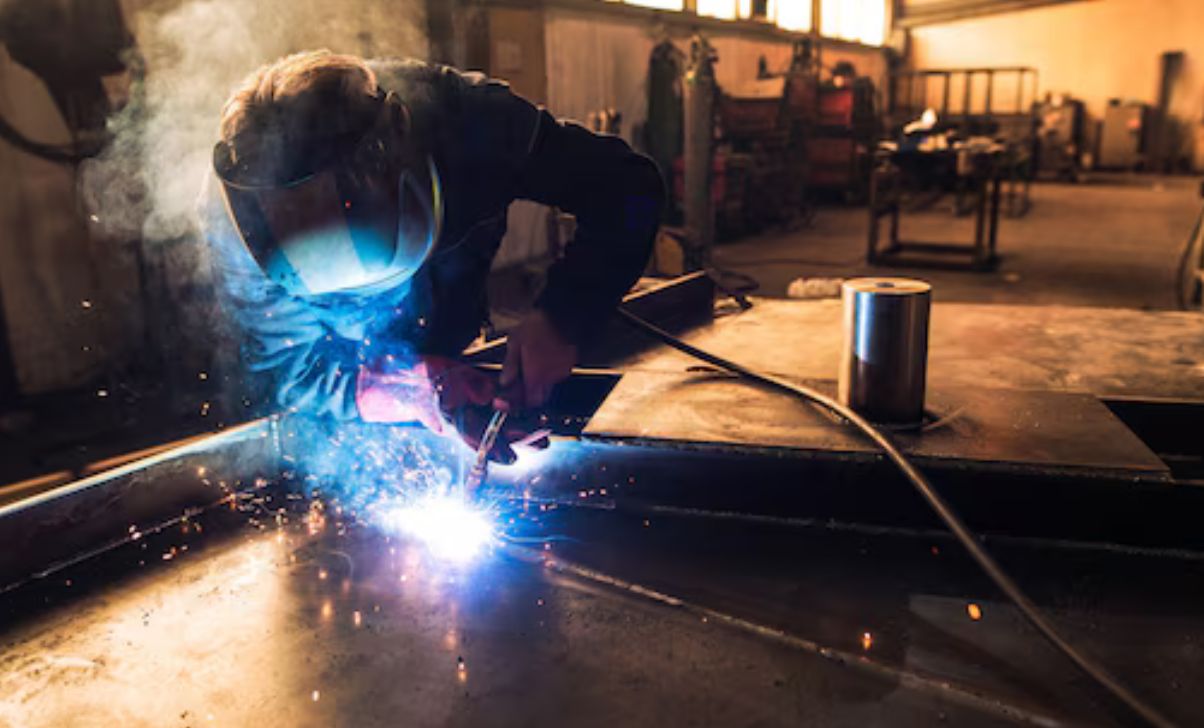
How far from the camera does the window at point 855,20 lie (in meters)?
13.8

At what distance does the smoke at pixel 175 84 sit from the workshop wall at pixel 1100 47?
1320cm

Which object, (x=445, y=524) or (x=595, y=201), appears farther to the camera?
(x=595, y=201)

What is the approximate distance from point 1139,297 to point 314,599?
588 cm

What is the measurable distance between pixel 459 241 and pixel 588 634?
963 mm

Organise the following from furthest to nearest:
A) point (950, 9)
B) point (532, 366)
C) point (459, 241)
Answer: point (950, 9) < point (459, 241) < point (532, 366)

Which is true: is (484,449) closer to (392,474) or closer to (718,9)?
(392,474)

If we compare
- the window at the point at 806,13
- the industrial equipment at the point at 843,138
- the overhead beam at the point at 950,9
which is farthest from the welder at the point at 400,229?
the overhead beam at the point at 950,9

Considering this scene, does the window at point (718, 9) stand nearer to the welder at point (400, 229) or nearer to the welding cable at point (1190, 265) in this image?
the welding cable at point (1190, 265)

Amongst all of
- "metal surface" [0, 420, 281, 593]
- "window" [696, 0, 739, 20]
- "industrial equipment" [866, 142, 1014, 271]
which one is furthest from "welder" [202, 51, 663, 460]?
"window" [696, 0, 739, 20]

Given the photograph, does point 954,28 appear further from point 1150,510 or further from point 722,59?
point 1150,510

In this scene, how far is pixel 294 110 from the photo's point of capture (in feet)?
4.26

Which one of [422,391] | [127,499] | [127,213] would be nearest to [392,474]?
[422,391]

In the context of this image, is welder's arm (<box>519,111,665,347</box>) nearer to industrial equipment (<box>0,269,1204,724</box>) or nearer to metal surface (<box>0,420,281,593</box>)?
industrial equipment (<box>0,269,1204,724</box>)

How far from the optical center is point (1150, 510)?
1.27 meters
